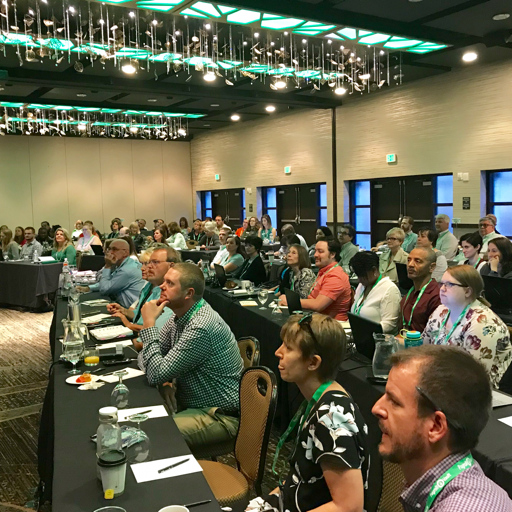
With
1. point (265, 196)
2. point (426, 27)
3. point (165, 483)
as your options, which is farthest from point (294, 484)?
point (265, 196)

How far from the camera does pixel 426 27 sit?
7.80m

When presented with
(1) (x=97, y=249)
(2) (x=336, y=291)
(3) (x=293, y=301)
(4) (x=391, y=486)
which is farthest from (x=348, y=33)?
(4) (x=391, y=486)

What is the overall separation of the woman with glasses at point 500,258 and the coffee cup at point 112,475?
494 cm

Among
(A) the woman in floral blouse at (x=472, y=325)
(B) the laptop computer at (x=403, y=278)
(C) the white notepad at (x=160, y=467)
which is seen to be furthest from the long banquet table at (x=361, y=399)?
A: (B) the laptop computer at (x=403, y=278)

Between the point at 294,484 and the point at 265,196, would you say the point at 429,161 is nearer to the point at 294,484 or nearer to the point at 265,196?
the point at 265,196

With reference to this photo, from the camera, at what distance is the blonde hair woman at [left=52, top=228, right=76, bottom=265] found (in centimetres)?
1015

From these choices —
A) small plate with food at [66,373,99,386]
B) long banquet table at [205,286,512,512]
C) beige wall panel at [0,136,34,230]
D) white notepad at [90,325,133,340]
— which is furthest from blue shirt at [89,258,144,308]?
beige wall panel at [0,136,34,230]

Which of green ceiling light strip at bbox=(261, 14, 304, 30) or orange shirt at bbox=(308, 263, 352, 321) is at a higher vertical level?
green ceiling light strip at bbox=(261, 14, 304, 30)

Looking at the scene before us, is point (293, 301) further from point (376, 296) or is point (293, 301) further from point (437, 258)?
point (437, 258)

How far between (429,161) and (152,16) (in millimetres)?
6446

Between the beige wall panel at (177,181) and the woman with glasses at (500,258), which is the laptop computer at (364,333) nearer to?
the woman with glasses at (500,258)

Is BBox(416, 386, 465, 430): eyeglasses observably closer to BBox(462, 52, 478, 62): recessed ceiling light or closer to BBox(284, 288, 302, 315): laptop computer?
BBox(284, 288, 302, 315): laptop computer

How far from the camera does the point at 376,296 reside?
13.4 ft

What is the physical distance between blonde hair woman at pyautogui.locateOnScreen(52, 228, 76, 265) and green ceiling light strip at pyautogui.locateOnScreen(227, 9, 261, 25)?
557 cm
